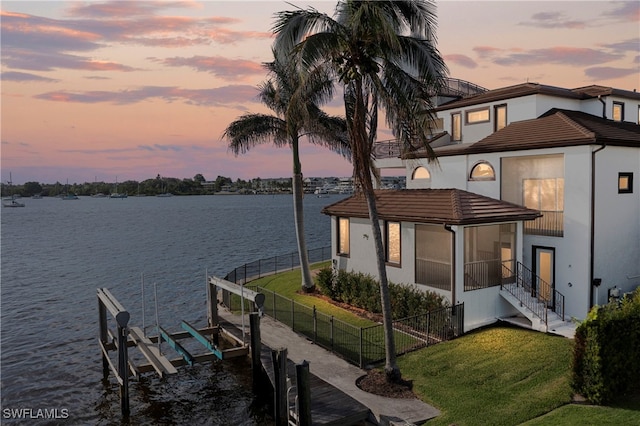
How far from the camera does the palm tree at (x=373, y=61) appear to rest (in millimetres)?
12609

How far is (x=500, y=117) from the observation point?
2458 cm

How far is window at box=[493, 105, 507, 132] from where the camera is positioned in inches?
959

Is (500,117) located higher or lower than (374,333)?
higher

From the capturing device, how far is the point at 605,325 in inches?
466

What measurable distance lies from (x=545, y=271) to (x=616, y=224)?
355 cm

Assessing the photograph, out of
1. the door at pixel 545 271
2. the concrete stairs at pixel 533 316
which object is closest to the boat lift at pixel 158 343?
the concrete stairs at pixel 533 316

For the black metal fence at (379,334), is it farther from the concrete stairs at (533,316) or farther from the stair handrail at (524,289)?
the stair handrail at (524,289)

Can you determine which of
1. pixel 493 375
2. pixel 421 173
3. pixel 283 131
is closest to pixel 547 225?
pixel 421 173

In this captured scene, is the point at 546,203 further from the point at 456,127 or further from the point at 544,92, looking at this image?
the point at 456,127

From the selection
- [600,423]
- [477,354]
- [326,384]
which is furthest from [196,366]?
[600,423]

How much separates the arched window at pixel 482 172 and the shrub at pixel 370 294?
685cm

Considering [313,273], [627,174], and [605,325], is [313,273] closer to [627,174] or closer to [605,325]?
[627,174]

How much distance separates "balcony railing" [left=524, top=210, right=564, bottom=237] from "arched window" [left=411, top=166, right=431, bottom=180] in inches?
269

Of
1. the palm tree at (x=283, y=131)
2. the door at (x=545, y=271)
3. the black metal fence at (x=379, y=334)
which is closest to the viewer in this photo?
the black metal fence at (x=379, y=334)
